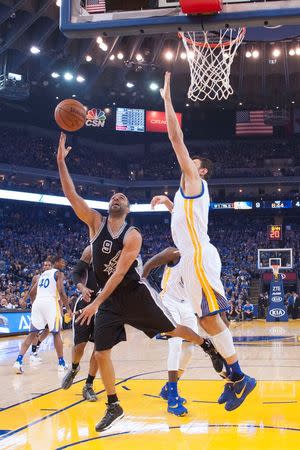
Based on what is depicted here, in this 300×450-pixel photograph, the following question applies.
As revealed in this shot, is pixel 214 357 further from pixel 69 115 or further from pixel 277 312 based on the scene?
pixel 277 312

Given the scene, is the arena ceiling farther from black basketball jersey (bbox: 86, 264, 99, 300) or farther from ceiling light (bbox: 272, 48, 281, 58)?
black basketball jersey (bbox: 86, 264, 99, 300)

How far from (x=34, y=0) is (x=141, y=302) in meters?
19.2

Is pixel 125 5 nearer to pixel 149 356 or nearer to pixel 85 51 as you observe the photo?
pixel 149 356

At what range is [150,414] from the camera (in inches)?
213

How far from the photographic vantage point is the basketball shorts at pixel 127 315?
477cm

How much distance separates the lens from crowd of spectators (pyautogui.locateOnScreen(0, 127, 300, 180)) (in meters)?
37.3

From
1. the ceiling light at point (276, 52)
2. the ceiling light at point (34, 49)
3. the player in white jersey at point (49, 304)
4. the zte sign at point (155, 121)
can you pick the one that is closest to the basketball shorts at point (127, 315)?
the player in white jersey at point (49, 304)

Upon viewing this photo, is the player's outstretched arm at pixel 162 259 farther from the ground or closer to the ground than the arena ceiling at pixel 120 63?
closer to the ground

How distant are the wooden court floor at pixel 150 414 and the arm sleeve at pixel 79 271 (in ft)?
4.45

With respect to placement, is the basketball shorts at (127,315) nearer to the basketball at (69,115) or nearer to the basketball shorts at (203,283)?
the basketball shorts at (203,283)

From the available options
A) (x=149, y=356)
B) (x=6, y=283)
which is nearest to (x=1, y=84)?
(x=6, y=283)

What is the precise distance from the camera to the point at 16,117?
3681cm

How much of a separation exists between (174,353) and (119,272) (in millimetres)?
1696

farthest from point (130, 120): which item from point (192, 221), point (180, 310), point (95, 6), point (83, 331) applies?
point (192, 221)
